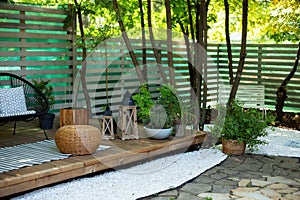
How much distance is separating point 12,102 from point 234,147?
102 inches

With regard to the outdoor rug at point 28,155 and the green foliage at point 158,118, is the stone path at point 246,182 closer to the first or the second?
the green foliage at point 158,118

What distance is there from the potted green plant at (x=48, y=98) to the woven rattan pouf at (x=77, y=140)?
35.7 inches

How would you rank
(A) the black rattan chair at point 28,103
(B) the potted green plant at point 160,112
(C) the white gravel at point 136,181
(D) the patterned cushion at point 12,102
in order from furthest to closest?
1. (B) the potted green plant at point 160,112
2. (D) the patterned cushion at point 12,102
3. (A) the black rattan chair at point 28,103
4. (C) the white gravel at point 136,181

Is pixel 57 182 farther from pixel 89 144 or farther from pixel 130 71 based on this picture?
pixel 130 71

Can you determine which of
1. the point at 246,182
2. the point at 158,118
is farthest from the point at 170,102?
the point at 246,182

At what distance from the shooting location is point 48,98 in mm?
6246

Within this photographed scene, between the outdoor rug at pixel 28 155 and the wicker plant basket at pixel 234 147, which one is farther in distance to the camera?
the wicker plant basket at pixel 234 147

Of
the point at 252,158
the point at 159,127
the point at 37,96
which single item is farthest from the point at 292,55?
the point at 37,96

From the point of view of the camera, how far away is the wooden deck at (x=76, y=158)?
3.53 meters

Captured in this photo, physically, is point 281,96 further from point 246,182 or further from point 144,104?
point 246,182

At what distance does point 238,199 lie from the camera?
12.2ft

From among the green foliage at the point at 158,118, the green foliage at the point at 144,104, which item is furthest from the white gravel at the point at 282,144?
the green foliage at the point at 144,104

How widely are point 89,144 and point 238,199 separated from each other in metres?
1.45

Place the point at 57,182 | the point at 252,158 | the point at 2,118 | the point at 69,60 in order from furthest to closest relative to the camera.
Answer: the point at 69,60 → the point at 252,158 → the point at 2,118 → the point at 57,182
